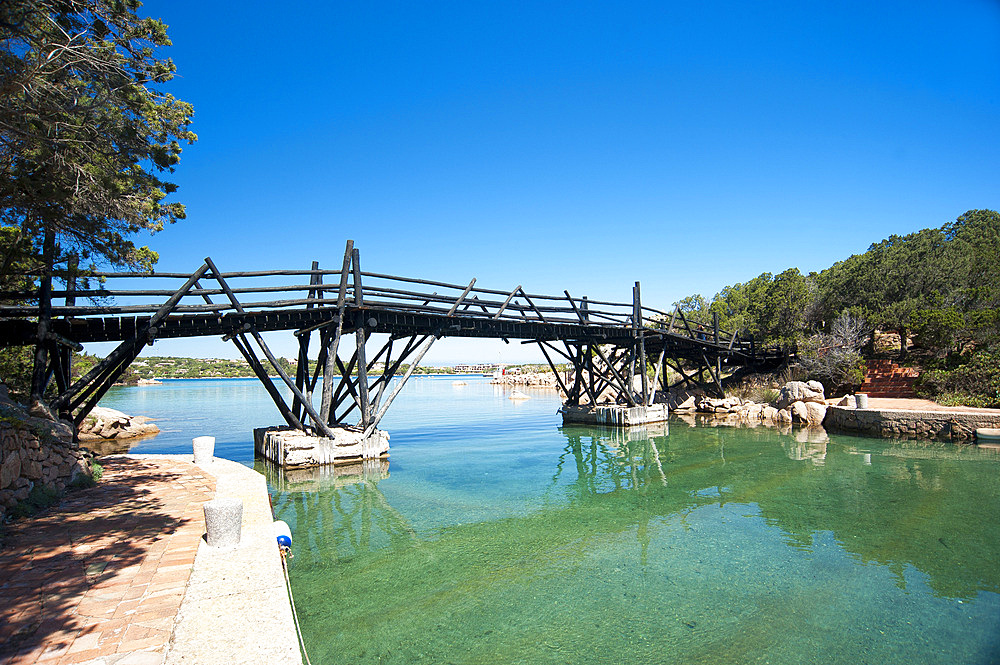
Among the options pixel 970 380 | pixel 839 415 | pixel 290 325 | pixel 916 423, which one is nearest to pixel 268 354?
pixel 290 325

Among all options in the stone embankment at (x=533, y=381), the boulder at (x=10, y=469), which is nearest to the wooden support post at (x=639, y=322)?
the boulder at (x=10, y=469)

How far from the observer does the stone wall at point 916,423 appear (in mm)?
17103

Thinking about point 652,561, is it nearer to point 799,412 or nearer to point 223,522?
point 223,522

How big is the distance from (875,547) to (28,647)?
419 inches

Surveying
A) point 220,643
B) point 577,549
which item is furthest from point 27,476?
point 577,549

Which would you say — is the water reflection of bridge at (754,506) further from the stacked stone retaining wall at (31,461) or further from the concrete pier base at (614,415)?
the concrete pier base at (614,415)

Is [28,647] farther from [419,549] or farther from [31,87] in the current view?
[31,87]

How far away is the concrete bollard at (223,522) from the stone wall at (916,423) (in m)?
22.6

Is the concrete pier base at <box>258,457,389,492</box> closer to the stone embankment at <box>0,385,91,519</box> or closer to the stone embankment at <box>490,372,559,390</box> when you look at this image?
the stone embankment at <box>0,385,91,519</box>

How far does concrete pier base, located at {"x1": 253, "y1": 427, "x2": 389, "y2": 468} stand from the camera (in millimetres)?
13602

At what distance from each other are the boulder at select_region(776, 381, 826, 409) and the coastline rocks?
3226 cm

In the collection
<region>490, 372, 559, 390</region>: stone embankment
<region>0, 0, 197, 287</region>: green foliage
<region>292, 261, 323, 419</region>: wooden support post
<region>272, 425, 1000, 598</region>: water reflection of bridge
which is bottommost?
<region>272, 425, 1000, 598</region>: water reflection of bridge

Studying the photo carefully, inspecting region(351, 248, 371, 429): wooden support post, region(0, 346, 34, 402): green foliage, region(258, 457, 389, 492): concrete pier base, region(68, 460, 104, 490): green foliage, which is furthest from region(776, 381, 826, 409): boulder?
region(0, 346, 34, 402): green foliage

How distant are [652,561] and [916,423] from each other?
57.9 feet
